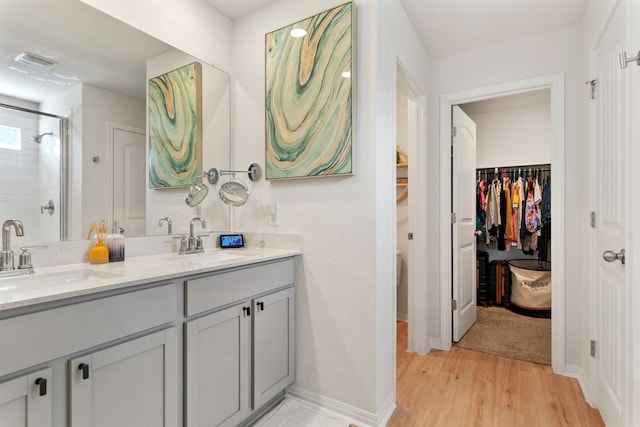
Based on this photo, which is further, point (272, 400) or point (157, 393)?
point (272, 400)

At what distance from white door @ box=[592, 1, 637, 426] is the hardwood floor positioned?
0.78 feet

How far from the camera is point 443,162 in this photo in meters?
2.80

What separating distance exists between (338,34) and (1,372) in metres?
1.95

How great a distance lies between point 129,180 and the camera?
180 cm

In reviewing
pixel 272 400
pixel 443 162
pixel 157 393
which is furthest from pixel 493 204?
pixel 157 393

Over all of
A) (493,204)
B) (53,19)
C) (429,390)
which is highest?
(53,19)

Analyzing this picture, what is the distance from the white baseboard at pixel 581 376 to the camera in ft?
6.66

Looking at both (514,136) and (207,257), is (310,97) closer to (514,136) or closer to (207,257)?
(207,257)

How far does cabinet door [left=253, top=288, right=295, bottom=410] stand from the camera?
1.72 metres

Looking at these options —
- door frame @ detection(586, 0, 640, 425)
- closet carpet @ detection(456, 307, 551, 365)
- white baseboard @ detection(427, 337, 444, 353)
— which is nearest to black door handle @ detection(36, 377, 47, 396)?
door frame @ detection(586, 0, 640, 425)

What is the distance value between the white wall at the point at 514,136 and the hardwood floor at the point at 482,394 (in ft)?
8.56

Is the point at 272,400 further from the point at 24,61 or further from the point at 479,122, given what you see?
the point at 479,122

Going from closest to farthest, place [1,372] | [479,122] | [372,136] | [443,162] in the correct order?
1. [1,372]
2. [372,136]
3. [443,162]
4. [479,122]

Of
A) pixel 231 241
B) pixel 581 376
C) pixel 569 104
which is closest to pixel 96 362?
pixel 231 241
